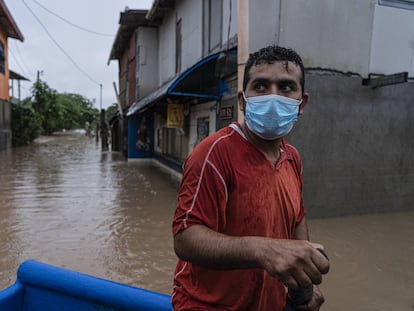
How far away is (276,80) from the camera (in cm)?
144

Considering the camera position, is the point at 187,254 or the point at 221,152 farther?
the point at 221,152

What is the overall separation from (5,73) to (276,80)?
70.0ft

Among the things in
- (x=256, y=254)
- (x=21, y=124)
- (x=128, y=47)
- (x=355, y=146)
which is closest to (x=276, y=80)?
(x=256, y=254)

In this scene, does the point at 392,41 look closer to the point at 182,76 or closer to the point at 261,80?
the point at 182,76

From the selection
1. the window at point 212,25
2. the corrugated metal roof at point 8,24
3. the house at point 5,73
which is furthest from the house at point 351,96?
the house at point 5,73

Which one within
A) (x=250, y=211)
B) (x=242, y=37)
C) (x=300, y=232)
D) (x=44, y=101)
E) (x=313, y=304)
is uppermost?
(x=44, y=101)

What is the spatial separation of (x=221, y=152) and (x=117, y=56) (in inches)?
908

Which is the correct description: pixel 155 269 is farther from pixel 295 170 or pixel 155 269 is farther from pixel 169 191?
pixel 169 191

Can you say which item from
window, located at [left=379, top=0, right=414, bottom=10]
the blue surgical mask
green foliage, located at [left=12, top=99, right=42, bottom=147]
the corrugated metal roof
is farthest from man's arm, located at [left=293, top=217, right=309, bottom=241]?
green foliage, located at [left=12, top=99, right=42, bottom=147]

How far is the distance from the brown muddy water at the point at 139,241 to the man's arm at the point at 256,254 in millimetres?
3000

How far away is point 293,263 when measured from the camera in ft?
3.40

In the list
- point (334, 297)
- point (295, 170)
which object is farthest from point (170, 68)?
point (295, 170)

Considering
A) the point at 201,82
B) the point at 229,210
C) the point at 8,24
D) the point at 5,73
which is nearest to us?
the point at 229,210

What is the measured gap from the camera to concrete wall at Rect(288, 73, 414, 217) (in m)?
6.40
